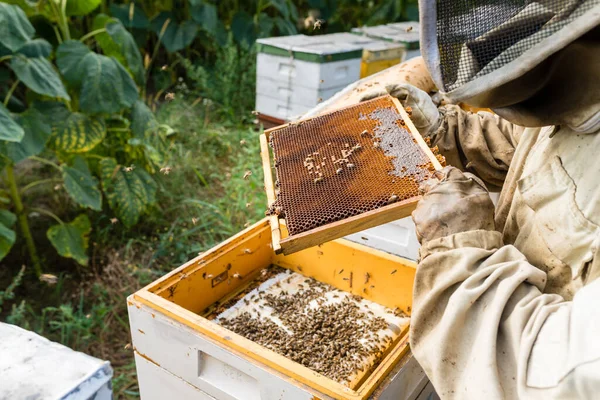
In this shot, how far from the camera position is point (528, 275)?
1.20m

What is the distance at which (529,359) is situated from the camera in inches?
43.0

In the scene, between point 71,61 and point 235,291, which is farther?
point 71,61

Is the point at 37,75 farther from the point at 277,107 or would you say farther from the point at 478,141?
the point at 478,141

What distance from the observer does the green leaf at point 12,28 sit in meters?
2.99

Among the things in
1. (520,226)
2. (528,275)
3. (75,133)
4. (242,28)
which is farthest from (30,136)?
(242,28)

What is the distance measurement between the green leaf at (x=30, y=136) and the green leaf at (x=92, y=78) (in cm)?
30

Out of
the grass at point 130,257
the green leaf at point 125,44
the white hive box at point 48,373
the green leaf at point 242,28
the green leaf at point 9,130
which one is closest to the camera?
the white hive box at point 48,373

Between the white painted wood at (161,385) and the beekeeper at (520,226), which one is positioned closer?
the beekeeper at (520,226)

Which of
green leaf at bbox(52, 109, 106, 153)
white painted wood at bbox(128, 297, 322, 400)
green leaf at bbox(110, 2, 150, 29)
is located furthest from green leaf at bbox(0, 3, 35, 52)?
green leaf at bbox(110, 2, 150, 29)

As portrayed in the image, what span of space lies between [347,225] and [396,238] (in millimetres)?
963

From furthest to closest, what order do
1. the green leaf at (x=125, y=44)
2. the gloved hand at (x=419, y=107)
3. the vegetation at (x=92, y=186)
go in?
the green leaf at (x=125, y=44)
the vegetation at (x=92, y=186)
the gloved hand at (x=419, y=107)

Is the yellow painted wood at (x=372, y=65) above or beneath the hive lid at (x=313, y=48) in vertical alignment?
beneath

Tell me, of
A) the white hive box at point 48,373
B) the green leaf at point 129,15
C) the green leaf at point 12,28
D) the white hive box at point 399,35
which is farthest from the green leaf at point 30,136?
the green leaf at point 129,15

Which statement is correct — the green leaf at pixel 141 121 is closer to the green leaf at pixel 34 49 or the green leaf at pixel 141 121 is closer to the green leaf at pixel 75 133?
the green leaf at pixel 75 133
